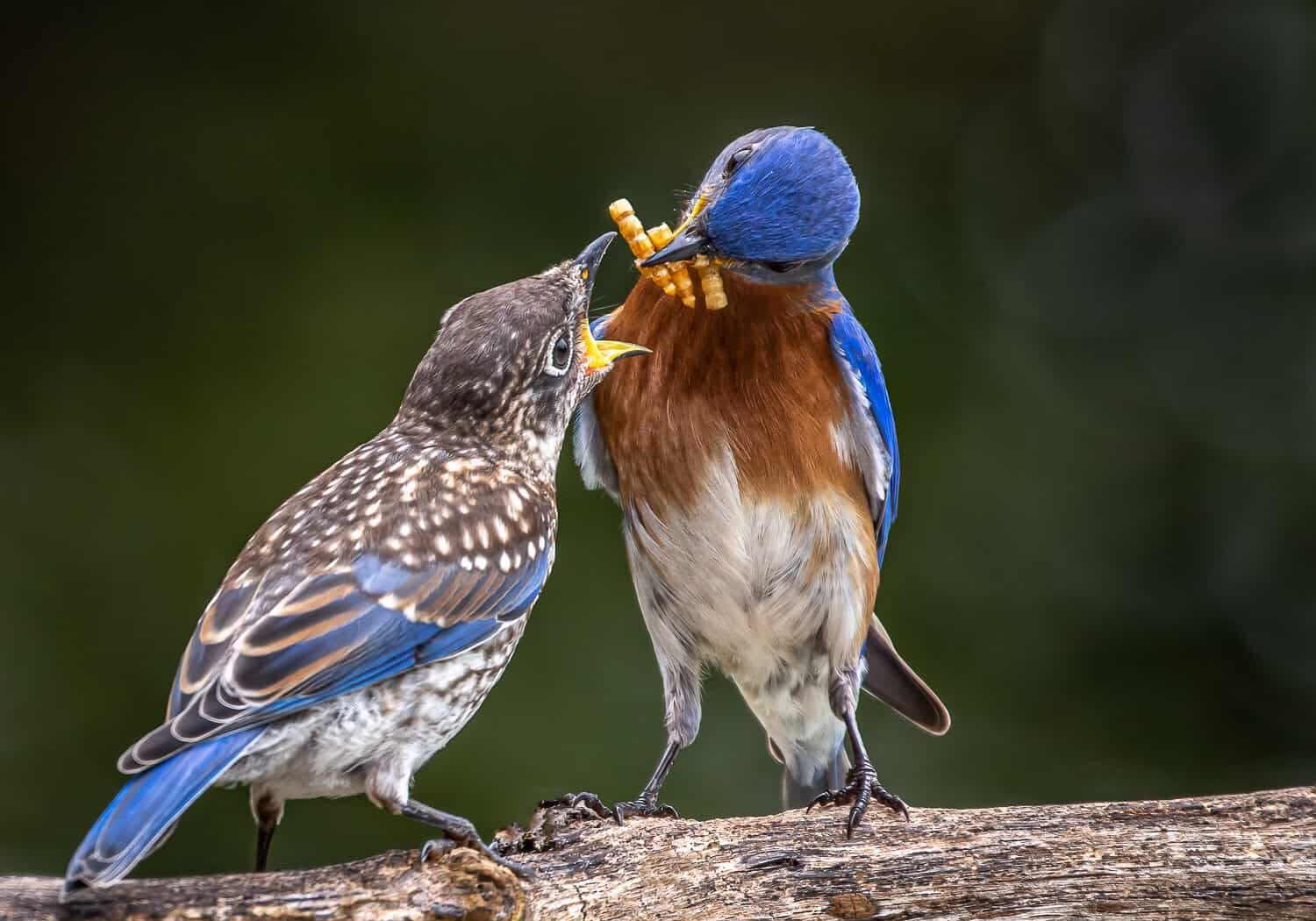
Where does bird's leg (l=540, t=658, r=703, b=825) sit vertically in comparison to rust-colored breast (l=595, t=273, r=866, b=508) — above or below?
below

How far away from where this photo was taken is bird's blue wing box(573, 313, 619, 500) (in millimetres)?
4059

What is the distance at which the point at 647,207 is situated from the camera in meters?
5.21

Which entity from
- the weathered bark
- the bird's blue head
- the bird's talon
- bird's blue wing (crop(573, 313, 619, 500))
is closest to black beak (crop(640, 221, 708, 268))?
the bird's blue head

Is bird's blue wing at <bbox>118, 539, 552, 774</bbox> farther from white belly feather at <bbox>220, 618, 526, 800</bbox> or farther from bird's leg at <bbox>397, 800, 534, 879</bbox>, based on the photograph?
bird's leg at <bbox>397, 800, 534, 879</bbox>

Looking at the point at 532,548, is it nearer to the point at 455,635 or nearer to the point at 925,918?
the point at 455,635

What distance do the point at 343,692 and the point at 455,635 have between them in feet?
0.99

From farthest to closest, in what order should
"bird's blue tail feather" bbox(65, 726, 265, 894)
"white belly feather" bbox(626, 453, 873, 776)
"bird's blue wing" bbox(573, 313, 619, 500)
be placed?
"bird's blue wing" bbox(573, 313, 619, 500) < "white belly feather" bbox(626, 453, 873, 776) < "bird's blue tail feather" bbox(65, 726, 265, 894)

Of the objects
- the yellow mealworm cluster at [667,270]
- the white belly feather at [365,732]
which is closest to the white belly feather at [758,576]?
the yellow mealworm cluster at [667,270]

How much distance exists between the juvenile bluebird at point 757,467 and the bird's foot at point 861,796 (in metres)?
0.06

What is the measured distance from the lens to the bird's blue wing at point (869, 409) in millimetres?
3811

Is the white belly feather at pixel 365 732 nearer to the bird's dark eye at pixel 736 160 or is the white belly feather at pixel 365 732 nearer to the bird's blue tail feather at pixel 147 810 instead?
the bird's blue tail feather at pixel 147 810

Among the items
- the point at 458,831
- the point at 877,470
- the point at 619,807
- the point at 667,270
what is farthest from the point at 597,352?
the point at 458,831

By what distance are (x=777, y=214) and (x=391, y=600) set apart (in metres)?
1.24

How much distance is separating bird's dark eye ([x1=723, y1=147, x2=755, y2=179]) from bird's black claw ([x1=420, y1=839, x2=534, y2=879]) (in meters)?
1.71
